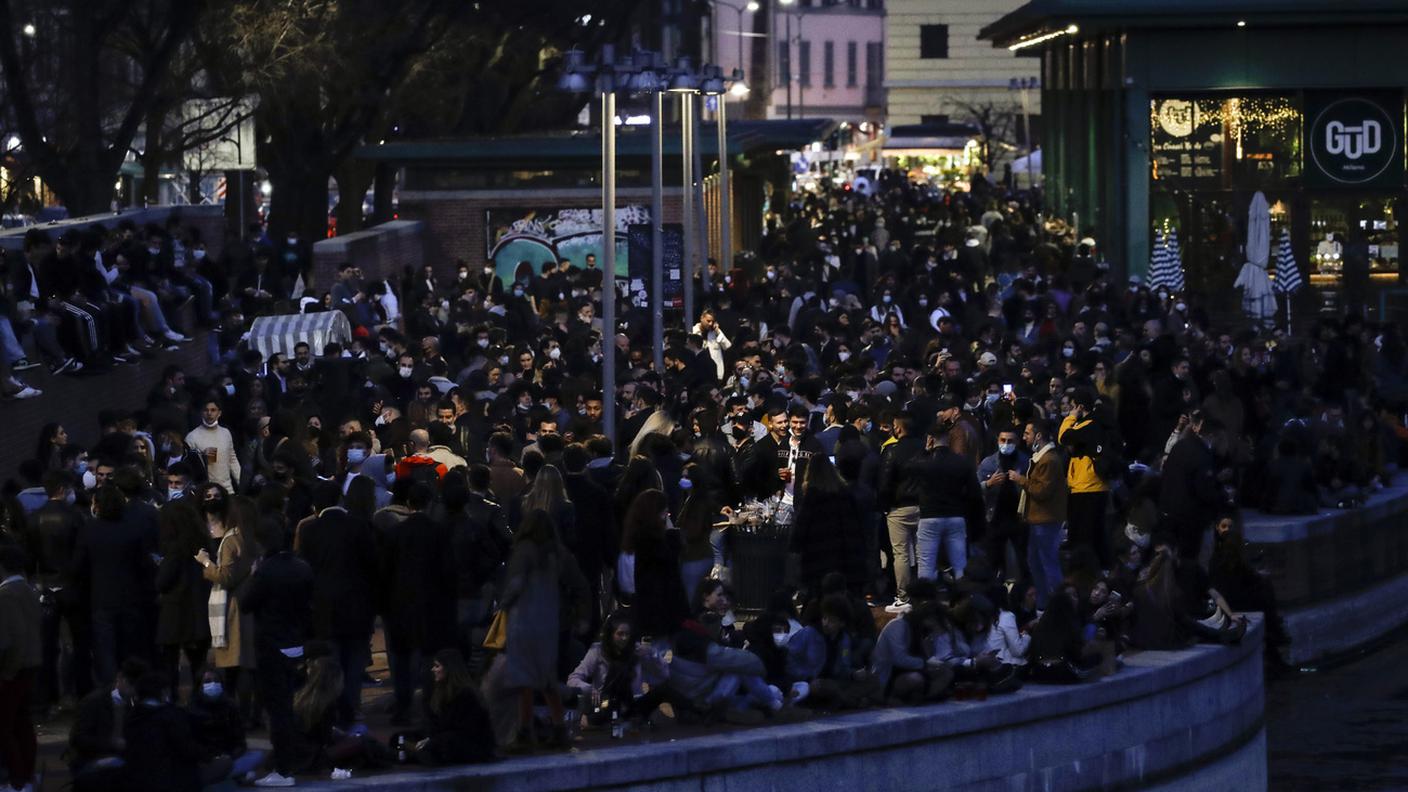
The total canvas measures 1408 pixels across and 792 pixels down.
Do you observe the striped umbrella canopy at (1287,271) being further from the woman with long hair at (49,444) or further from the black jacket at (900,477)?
the woman with long hair at (49,444)

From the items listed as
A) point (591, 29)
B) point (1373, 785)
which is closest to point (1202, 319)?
point (1373, 785)

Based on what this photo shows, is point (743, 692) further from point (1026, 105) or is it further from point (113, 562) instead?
point (1026, 105)

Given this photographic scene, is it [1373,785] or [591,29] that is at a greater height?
[591,29]

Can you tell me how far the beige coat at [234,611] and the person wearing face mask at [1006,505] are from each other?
6121mm

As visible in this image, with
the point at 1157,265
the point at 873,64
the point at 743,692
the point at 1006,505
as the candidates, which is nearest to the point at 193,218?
the point at 1157,265

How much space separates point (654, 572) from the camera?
1538cm

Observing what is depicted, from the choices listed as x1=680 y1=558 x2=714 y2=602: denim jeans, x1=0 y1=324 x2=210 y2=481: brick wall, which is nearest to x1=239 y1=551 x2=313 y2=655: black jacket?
x1=680 y1=558 x2=714 y2=602: denim jeans

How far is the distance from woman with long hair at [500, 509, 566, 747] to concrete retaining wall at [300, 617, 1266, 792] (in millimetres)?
339

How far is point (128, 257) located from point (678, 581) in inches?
526

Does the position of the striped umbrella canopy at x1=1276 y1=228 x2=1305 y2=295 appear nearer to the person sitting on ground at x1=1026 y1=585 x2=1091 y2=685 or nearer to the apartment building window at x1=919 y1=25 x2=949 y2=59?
the person sitting on ground at x1=1026 y1=585 x2=1091 y2=685

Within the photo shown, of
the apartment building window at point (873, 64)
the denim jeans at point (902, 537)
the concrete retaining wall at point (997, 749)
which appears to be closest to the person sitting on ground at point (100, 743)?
the concrete retaining wall at point (997, 749)

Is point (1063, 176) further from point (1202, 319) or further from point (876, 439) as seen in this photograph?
point (876, 439)

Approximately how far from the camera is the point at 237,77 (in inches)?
1608

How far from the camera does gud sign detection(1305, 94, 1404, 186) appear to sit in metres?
41.3
